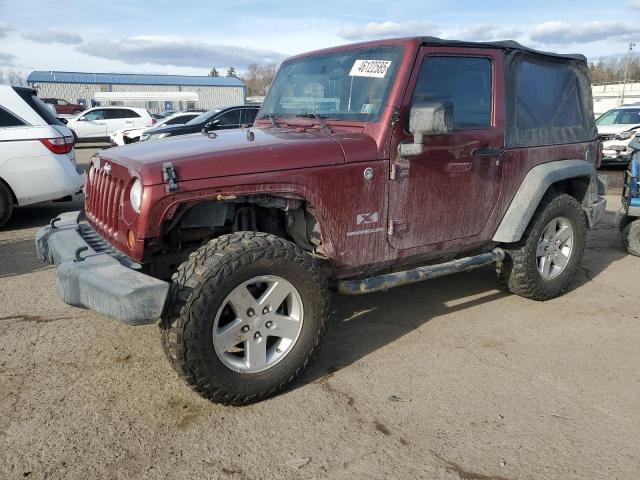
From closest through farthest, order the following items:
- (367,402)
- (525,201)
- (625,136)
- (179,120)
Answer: (367,402) < (525,201) < (625,136) < (179,120)

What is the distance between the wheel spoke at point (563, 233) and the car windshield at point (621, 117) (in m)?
11.6

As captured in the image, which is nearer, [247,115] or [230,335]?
[230,335]

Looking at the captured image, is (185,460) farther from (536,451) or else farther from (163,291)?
(536,451)

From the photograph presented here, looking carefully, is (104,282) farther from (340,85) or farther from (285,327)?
(340,85)

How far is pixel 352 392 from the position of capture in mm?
3141

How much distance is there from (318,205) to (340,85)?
43.1 inches

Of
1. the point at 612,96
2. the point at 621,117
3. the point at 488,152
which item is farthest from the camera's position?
the point at 612,96

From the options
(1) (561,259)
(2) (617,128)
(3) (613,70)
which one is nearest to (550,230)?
(1) (561,259)

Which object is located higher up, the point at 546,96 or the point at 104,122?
the point at 546,96

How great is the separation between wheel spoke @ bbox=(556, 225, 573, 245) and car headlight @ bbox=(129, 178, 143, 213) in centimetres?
353

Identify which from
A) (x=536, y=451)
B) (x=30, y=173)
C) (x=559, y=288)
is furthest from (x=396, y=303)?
(x=30, y=173)

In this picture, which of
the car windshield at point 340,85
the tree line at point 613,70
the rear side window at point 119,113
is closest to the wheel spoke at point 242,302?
the car windshield at point 340,85

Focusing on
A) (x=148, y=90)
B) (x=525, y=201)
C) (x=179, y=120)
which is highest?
(x=148, y=90)

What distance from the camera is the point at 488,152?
3814 mm
